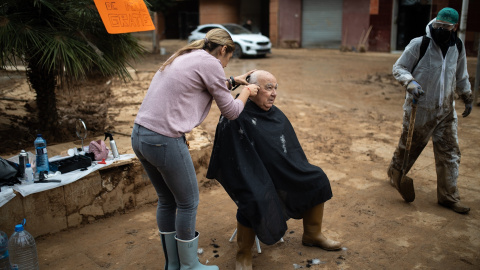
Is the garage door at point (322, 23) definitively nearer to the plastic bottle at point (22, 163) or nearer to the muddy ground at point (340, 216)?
the muddy ground at point (340, 216)

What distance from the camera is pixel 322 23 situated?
912 inches

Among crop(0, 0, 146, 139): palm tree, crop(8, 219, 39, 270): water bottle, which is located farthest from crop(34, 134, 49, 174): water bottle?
crop(0, 0, 146, 139): palm tree

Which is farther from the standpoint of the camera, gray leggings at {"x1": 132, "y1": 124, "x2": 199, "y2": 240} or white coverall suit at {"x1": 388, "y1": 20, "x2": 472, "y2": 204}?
white coverall suit at {"x1": 388, "y1": 20, "x2": 472, "y2": 204}

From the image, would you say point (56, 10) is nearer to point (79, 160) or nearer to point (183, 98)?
point (79, 160)

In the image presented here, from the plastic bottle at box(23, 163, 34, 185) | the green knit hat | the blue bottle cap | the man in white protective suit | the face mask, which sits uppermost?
the green knit hat

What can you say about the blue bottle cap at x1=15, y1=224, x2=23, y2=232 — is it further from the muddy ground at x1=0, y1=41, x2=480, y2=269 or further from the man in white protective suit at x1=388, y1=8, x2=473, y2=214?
the man in white protective suit at x1=388, y1=8, x2=473, y2=214

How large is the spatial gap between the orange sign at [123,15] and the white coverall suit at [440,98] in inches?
105

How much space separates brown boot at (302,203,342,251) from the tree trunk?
3.55 m

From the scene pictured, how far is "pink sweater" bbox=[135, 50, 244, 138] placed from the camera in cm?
260

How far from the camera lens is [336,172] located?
5422 mm

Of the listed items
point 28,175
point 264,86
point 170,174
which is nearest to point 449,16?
point 264,86

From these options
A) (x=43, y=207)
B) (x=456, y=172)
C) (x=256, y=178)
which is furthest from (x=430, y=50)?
(x=43, y=207)

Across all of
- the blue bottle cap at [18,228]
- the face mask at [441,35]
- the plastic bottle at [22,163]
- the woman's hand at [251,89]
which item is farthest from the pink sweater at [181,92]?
the face mask at [441,35]

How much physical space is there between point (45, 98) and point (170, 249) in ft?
11.0
